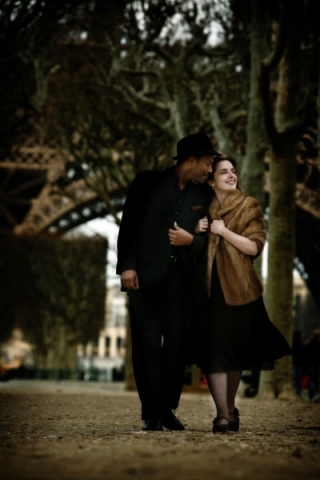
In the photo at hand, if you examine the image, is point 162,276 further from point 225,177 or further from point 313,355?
point 313,355

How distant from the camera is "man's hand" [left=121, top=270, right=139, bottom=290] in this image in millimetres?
6059

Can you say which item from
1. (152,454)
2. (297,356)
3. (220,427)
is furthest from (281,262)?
(152,454)

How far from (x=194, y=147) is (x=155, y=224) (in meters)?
0.54

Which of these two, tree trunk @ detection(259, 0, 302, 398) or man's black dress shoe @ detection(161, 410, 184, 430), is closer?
man's black dress shoe @ detection(161, 410, 184, 430)

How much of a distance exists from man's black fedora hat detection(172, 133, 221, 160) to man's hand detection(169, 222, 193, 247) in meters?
0.50

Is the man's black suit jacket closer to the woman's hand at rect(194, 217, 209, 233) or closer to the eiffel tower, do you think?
the woman's hand at rect(194, 217, 209, 233)

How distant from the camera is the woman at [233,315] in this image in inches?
235

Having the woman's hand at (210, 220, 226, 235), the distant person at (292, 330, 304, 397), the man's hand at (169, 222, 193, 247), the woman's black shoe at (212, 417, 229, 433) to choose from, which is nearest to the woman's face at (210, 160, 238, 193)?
the woman's hand at (210, 220, 226, 235)

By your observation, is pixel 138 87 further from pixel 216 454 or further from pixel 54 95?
pixel 216 454

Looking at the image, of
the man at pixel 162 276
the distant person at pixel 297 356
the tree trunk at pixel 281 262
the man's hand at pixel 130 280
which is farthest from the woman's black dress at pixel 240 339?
the distant person at pixel 297 356

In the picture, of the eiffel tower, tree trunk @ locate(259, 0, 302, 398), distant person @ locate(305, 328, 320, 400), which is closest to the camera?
tree trunk @ locate(259, 0, 302, 398)

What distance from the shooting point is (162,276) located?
609 cm

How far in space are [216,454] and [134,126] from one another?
16899 millimetres

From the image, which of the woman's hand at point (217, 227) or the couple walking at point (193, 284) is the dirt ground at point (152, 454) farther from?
the woman's hand at point (217, 227)
